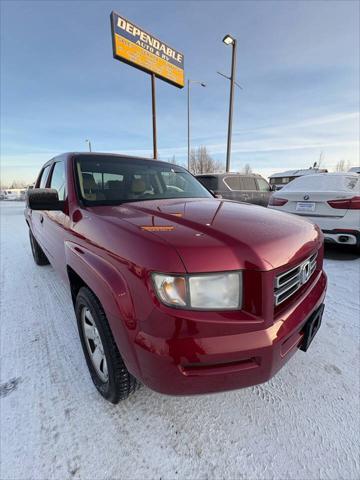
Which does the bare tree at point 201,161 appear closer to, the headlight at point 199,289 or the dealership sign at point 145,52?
the dealership sign at point 145,52

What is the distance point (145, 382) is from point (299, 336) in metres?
0.89

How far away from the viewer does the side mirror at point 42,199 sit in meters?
1.87

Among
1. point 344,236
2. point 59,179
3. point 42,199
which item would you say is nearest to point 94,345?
point 42,199

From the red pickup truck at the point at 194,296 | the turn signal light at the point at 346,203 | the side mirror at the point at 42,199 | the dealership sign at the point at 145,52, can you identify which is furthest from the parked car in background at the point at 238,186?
the dealership sign at the point at 145,52

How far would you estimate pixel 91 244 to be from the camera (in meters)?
1.57

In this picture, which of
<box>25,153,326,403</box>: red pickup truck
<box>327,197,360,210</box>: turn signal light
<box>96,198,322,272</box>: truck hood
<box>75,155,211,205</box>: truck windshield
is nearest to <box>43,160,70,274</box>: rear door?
<box>75,155,211,205</box>: truck windshield

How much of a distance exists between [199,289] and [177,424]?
0.98 metres

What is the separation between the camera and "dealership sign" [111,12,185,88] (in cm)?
1055

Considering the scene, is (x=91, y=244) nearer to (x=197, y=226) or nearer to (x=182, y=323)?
(x=197, y=226)

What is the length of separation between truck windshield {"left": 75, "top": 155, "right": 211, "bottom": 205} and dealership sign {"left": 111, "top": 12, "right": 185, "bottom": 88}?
425 inches

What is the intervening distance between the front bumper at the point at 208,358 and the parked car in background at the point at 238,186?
6.29 metres

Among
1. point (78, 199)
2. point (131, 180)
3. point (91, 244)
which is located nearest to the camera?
point (91, 244)

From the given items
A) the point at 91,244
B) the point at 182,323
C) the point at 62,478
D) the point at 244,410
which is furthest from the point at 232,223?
the point at 62,478

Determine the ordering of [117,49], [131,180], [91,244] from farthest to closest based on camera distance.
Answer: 1. [117,49]
2. [131,180]
3. [91,244]
